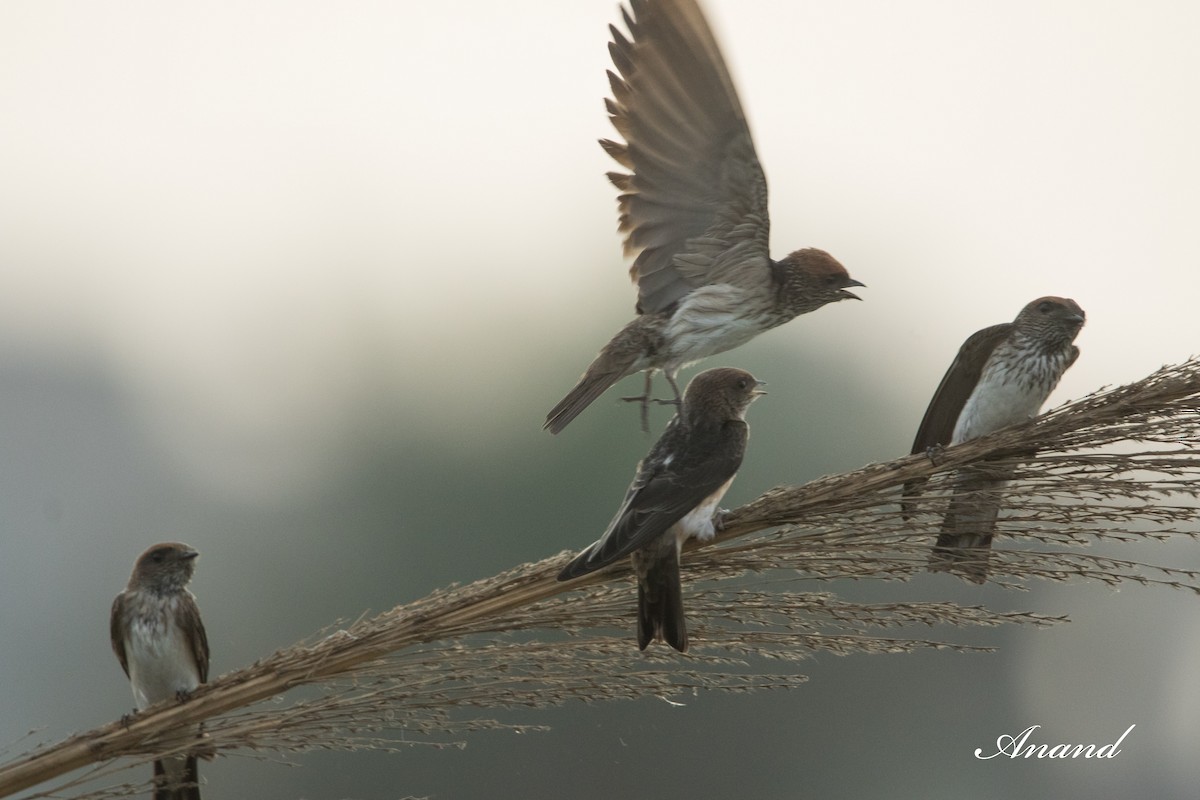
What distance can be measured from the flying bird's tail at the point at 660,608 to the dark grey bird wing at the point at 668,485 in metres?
0.08

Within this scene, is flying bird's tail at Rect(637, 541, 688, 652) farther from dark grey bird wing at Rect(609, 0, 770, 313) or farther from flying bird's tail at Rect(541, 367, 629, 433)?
dark grey bird wing at Rect(609, 0, 770, 313)

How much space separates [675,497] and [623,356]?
684mm

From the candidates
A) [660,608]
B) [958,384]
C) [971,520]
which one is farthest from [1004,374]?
[660,608]

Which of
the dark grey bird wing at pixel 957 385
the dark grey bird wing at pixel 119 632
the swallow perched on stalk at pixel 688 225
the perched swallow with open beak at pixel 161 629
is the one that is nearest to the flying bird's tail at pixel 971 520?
the swallow perched on stalk at pixel 688 225

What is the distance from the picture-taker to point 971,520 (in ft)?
9.74

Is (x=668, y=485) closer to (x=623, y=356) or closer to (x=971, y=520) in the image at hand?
(x=623, y=356)

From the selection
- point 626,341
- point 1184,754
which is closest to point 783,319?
point 626,341

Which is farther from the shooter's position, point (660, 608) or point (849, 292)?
point (849, 292)

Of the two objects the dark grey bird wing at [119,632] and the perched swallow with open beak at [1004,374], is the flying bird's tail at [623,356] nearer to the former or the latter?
the perched swallow with open beak at [1004,374]

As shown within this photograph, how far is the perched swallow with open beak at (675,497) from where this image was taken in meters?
2.95

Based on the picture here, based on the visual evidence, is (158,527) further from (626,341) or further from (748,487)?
(626,341)

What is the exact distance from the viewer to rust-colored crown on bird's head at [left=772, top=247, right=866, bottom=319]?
13.8 ft

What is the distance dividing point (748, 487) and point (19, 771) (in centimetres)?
1658

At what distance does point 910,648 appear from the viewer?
280 cm
